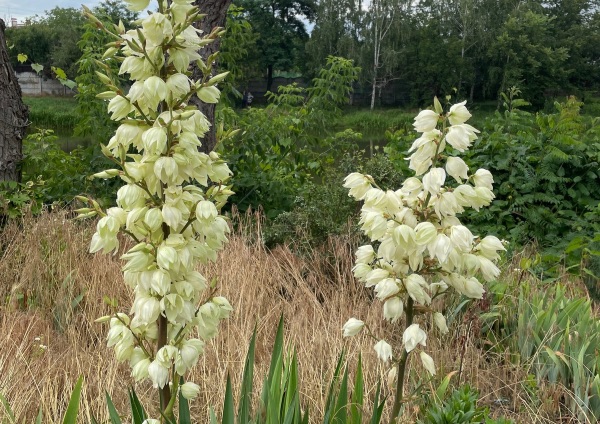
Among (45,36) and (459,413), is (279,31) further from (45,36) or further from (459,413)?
(459,413)

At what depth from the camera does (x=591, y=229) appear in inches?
211

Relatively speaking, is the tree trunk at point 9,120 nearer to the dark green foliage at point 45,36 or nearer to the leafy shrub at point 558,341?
the leafy shrub at point 558,341

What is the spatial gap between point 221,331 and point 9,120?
9.84 ft

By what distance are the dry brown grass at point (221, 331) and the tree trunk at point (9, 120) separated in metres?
0.76

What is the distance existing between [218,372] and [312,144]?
349cm

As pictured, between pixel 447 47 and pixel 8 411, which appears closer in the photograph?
pixel 8 411

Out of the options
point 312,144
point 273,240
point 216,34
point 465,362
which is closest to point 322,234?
point 273,240

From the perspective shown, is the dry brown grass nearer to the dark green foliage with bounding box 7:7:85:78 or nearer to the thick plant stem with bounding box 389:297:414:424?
the thick plant stem with bounding box 389:297:414:424

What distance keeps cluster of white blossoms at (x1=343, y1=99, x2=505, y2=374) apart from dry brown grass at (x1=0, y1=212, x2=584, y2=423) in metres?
0.78

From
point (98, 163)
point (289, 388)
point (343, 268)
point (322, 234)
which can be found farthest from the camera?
point (98, 163)

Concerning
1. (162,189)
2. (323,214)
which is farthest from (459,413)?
(323,214)

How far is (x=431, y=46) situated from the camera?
118ft

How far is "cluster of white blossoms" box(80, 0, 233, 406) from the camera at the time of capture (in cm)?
133

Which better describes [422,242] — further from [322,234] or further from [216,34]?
[322,234]
